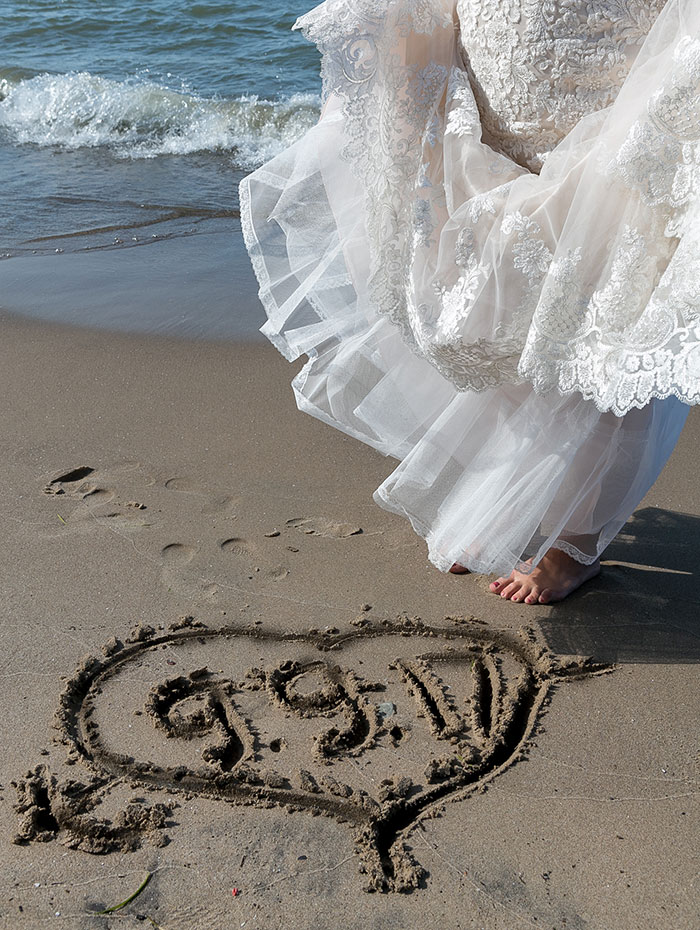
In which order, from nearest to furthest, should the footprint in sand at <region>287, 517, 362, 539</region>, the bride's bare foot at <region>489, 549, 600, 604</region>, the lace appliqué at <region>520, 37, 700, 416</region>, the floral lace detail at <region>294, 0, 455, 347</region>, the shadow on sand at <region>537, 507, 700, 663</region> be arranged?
the lace appliqué at <region>520, 37, 700, 416</region>, the floral lace detail at <region>294, 0, 455, 347</region>, the shadow on sand at <region>537, 507, 700, 663</region>, the bride's bare foot at <region>489, 549, 600, 604</region>, the footprint in sand at <region>287, 517, 362, 539</region>

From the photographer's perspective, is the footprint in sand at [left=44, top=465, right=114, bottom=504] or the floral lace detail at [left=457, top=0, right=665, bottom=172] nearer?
the floral lace detail at [left=457, top=0, right=665, bottom=172]

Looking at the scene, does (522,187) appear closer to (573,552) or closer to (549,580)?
(573,552)

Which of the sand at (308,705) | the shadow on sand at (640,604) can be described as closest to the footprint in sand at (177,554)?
the sand at (308,705)

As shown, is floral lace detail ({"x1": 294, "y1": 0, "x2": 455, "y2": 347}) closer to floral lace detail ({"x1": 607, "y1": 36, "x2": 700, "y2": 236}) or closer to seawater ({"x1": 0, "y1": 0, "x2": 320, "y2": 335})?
floral lace detail ({"x1": 607, "y1": 36, "x2": 700, "y2": 236})

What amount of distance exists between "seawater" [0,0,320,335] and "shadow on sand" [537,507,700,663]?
196 centimetres

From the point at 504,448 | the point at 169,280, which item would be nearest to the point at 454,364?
the point at 504,448

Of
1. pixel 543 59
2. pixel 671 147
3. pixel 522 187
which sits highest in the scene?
pixel 543 59

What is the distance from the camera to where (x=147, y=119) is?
26.0 ft

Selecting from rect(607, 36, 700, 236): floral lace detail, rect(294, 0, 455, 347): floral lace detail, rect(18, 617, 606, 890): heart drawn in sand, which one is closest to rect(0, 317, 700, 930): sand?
rect(18, 617, 606, 890): heart drawn in sand

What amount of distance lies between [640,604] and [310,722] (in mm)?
935

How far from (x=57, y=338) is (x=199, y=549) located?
1.58 meters

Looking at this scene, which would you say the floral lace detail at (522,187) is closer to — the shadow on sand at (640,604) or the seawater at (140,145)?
the shadow on sand at (640,604)

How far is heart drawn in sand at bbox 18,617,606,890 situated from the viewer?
1.86 metres

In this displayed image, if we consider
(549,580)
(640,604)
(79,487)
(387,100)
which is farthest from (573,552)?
(79,487)
